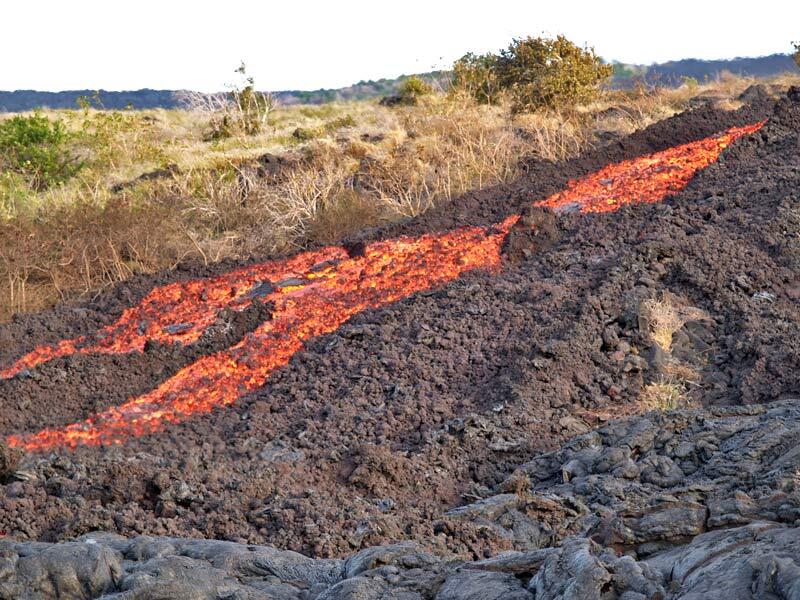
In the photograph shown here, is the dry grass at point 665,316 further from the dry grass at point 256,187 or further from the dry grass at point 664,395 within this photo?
the dry grass at point 664,395

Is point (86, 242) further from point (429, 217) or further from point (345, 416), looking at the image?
point (345, 416)

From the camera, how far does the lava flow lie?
31.5ft

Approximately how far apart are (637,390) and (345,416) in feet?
7.68

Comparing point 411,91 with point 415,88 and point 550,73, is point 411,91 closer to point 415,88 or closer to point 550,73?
point 415,88

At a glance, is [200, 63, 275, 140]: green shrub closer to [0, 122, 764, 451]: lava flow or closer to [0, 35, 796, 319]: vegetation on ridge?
[0, 35, 796, 319]: vegetation on ridge

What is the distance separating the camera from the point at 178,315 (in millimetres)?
12156

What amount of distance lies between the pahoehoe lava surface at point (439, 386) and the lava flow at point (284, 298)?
1.08 feet

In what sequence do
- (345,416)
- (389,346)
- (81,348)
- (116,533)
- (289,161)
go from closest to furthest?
(116,533) < (345,416) < (389,346) < (81,348) < (289,161)

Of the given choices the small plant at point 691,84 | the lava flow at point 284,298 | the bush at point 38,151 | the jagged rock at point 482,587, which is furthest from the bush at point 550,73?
the jagged rock at point 482,587

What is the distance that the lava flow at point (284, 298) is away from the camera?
959cm

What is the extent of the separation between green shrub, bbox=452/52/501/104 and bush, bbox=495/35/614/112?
0.85 ft

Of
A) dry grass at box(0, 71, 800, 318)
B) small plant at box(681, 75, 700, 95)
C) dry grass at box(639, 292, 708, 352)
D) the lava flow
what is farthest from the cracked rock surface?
small plant at box(681, 75, 700, 95)

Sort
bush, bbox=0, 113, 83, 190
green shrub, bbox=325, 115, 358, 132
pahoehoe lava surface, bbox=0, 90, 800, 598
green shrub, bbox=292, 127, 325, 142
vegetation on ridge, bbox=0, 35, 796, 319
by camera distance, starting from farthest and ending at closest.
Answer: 1. green shrub, bbox=325, 115, 358, 132
2. green shrub, bbox=292, 127, 325, 142
3. bush, bbox=0, 113, 83, 190
4. vegetation on ridge, bbox=0, 35, 796, 319
5. pahoehoe lava surface, bbox=0, 90, 800, 598

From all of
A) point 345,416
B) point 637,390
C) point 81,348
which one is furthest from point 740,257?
point 81,348
